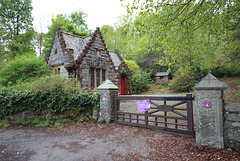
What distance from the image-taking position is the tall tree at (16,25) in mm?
16438

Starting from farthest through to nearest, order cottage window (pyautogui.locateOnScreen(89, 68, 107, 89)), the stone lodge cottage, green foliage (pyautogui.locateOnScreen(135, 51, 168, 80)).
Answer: green foliage (pyautogui.locateOnScreen(135, 51, 168, 80)) → cottage window (pyautogui.locateOnScreen(89, 68, 107, 89)) → the stone lodge cottage

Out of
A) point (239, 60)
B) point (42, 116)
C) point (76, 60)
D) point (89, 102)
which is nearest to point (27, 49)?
point (76, 60)

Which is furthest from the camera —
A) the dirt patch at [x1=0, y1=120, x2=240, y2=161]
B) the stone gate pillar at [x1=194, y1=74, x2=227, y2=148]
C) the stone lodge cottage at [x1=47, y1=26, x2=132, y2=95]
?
the stone lodge cottage at [x1=47, y1=26, x2=132, y2=95]

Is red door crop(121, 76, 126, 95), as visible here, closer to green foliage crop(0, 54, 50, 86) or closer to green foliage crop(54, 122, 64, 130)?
green foliage crop(0, 54, 50, 86)

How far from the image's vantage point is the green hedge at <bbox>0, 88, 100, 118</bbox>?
20.9 feet

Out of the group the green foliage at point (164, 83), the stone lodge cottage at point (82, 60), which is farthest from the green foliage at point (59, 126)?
the green foliage at point (164, 83)

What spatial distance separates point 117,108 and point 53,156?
10.0 ft

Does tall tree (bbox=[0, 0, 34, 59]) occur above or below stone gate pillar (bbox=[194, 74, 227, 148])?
above

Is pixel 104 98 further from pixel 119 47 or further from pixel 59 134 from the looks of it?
pixel 119 47

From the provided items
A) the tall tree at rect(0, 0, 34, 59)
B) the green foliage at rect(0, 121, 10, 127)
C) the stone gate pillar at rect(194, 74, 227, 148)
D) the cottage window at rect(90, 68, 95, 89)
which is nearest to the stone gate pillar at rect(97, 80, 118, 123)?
the stone gate pillar at rect(194, 74, 227, 148)

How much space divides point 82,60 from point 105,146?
8012 millimetres

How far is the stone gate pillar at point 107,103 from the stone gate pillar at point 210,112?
340 centimetres

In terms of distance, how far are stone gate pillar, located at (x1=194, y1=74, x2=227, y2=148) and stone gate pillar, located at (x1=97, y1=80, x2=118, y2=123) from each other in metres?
3.40

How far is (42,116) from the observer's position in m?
6.58
